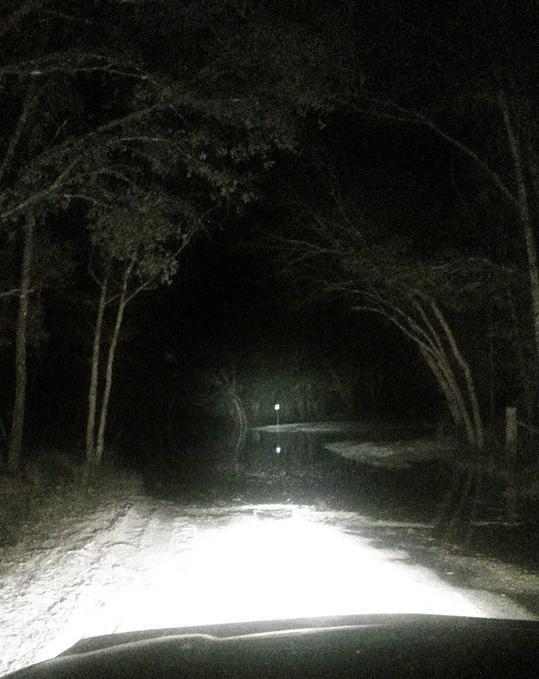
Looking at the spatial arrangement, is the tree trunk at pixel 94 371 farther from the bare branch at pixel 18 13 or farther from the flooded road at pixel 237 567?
the bare branch at pixel 18 13

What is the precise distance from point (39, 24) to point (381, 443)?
71.4 ft

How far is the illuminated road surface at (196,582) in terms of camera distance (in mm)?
6707

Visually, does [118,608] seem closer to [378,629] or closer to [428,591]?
[428,591]

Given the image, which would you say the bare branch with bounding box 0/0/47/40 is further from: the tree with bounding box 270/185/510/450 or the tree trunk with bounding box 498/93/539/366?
the tree with bounding box 270/185/510/450

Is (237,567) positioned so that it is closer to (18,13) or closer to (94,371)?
(18,13)

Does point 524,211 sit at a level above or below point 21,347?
above

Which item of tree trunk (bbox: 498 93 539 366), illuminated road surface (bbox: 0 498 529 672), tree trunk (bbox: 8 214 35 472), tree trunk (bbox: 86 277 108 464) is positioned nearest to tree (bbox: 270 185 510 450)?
tree trunk (bbox: 498 93 539 366)

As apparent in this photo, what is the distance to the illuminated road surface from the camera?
671cm

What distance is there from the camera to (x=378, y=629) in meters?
3.49

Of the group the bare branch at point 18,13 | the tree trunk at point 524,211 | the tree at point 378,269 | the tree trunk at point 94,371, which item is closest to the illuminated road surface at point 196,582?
the bare branch at point 18,13

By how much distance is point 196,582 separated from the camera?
817cm

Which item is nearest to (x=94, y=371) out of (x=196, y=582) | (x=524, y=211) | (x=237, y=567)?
(x=237, y=567)

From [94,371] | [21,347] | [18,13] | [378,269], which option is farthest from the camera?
[378,269]

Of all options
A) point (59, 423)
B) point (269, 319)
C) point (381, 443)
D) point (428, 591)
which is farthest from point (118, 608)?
point (59, 423)
